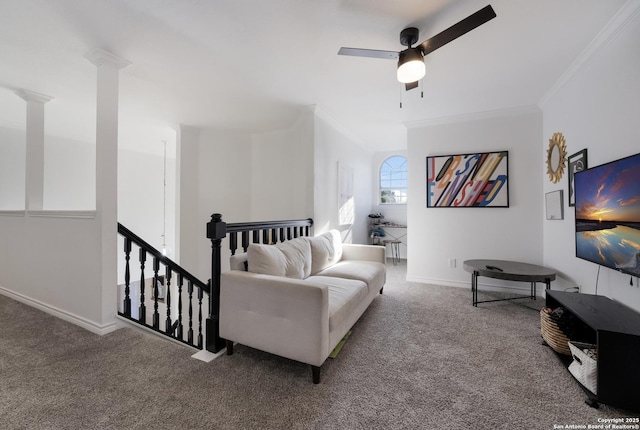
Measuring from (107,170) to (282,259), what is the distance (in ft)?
5.46

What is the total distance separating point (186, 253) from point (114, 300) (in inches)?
77.0

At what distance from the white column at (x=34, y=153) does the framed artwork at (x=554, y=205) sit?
5726 millimetres

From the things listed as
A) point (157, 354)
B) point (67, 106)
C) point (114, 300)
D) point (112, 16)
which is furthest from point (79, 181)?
point (157, 354)

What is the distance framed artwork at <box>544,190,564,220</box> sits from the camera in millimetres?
2910

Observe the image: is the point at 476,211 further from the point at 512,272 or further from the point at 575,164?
the point at 575,164

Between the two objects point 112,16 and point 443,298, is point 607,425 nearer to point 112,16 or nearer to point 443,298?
point 443,298

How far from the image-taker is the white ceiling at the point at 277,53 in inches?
69.2

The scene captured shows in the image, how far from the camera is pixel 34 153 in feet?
9.33

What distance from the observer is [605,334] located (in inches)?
55.8

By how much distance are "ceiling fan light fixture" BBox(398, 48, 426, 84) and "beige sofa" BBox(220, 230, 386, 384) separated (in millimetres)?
1638

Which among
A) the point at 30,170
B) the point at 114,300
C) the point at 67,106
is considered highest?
the point at 67,106

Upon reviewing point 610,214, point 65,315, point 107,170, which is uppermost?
point 107,170

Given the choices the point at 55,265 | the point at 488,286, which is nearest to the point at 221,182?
the point at 55,265

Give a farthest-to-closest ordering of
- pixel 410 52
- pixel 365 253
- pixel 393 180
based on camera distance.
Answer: pixel 393 180
pixel 365 253
pixel 410 52
